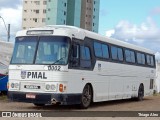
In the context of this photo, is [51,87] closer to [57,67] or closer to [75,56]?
[57,67]

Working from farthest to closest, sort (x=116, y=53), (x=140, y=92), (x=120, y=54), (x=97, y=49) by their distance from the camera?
(x=140, y=92) < (x=120, y=54) < (x=116, y=53) < (x=97, y=49)

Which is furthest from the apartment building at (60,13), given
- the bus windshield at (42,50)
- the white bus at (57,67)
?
the bus windshield at (42,50)

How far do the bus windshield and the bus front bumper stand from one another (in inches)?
46.5

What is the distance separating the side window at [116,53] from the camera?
70.2 feet

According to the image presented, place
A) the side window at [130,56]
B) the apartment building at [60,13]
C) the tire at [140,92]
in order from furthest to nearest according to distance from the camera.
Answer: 1. the apartment building at [60,13]
2. the tire at [140,92]
3. the side window at [130,56]

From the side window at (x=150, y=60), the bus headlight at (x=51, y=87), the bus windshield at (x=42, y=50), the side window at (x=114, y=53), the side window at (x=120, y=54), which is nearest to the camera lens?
the bus headlight at (x=51, y=87)

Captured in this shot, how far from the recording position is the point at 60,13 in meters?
110

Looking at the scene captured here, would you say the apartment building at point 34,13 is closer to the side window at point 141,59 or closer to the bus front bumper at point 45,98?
the side window at point 141,59

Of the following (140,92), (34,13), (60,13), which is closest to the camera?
(140,92)

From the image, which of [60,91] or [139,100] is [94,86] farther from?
[139,100]

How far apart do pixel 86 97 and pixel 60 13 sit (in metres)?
92.6

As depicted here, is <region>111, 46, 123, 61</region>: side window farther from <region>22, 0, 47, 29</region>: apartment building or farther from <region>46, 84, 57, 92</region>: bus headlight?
<region>22, 0, 47, 29</region>: apartment building

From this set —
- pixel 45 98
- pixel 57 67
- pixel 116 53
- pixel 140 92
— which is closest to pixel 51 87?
A: pixel 45 98

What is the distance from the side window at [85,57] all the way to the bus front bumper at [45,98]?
1.39m
